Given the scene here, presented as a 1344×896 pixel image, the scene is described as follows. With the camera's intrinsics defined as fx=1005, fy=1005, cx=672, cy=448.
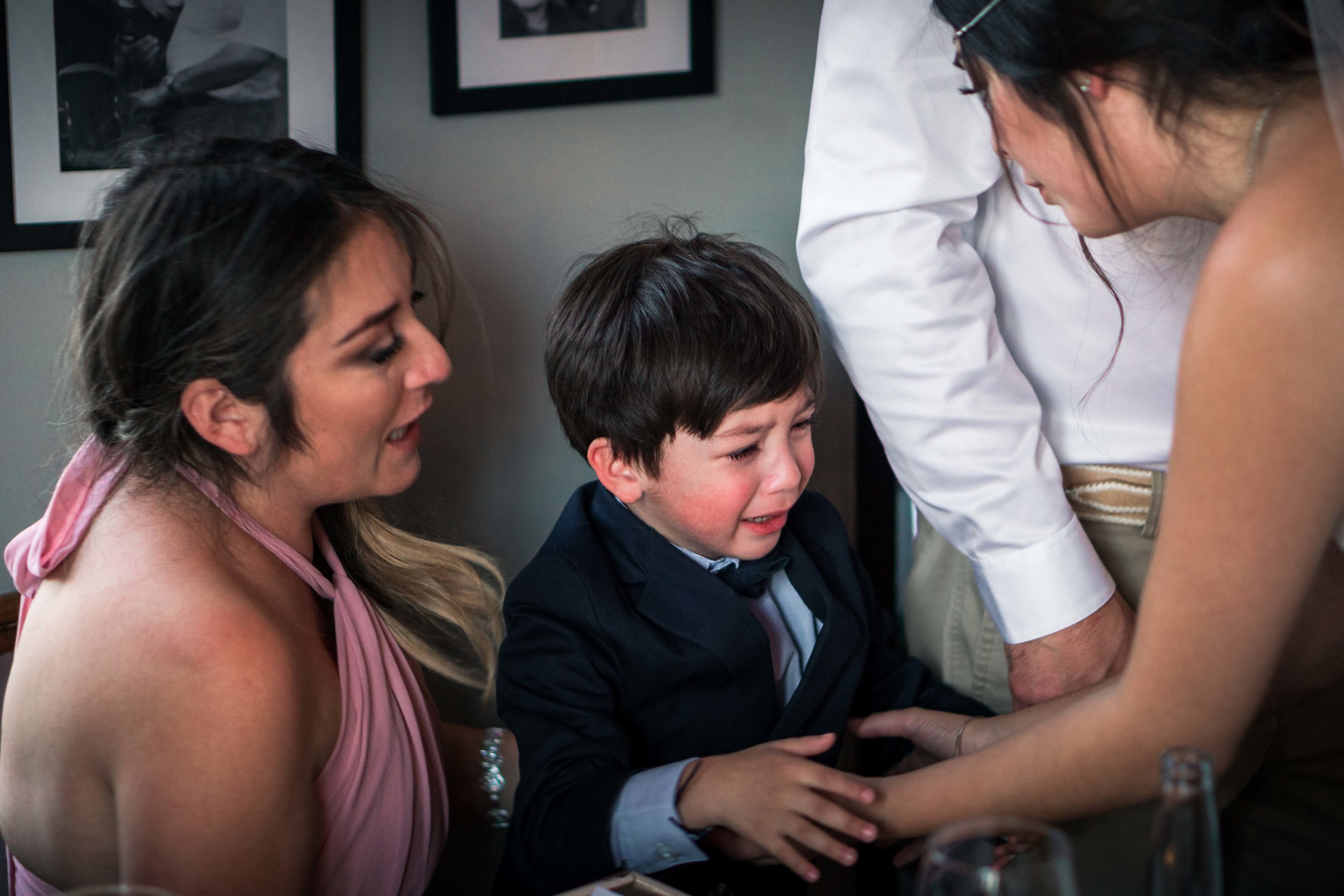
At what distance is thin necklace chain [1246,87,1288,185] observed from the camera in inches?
29.4

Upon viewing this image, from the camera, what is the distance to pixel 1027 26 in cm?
80

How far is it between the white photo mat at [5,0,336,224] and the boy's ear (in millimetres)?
744

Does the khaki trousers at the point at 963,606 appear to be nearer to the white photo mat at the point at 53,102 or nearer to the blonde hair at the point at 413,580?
the blonde hair at the point at 413,580

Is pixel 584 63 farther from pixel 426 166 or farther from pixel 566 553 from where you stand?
pixel 566 553

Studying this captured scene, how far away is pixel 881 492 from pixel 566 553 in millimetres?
613

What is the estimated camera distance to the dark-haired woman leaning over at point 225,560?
2.96 feet

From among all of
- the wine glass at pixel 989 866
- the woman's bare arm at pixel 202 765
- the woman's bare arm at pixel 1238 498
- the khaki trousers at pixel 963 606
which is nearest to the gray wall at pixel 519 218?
the khaki trousers at pixel 963 606

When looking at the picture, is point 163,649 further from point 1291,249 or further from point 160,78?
point 160,78

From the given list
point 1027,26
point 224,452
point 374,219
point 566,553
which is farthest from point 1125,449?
point 224,452

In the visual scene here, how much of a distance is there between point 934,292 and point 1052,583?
0.36 metres

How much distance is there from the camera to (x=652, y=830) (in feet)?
3.33

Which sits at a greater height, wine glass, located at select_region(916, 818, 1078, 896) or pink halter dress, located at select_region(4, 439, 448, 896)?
wine glass, located at select_region(916, 818, 1078, 896)

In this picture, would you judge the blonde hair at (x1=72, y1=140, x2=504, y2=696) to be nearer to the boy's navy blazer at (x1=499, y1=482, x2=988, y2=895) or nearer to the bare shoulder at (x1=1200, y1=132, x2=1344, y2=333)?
the boy's navy blazer at (x1=499, y1=482, x2=988, y2=895)

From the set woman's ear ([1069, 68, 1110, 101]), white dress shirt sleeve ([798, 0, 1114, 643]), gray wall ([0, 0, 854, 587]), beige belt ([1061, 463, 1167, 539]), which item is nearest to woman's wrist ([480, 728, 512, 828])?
gray wall ([0, 0, 854, 587])
